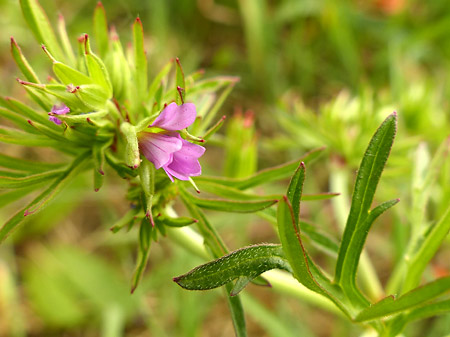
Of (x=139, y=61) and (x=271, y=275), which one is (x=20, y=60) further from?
(x=271, y=275)

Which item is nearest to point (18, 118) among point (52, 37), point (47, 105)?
point (47, 105)

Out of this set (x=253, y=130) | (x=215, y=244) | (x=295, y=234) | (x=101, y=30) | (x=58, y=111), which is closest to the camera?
(x=295, y=234)

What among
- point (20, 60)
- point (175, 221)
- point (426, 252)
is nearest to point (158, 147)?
point (175, 221)

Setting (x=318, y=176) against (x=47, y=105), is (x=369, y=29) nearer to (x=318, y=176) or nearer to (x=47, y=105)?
(x=318, y=176)

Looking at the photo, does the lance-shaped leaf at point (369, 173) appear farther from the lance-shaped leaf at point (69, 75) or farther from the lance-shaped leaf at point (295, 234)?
the lance-shaped leaf at point (69, 75)

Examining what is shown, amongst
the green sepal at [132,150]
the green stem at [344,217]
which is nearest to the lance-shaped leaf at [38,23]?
the green sepal at [132,150]

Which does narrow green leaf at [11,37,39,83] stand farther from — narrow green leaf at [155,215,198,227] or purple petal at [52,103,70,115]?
narrow green leaf at [155,215,198,227]

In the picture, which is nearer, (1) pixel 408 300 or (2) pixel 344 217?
(1) pixel 408 300
